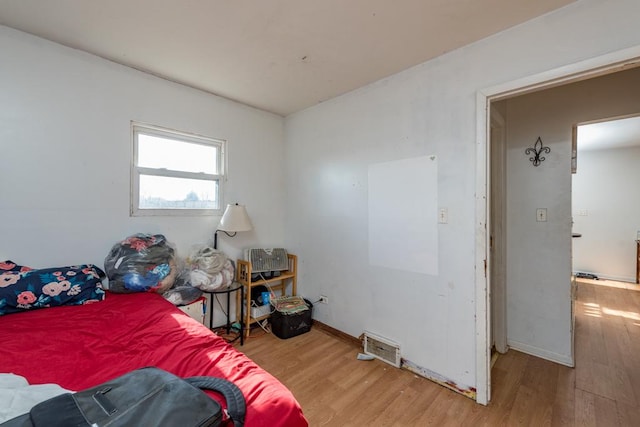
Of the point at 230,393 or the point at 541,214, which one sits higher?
the point at 541,214

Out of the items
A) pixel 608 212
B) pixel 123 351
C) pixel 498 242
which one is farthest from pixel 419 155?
pixel 608 212

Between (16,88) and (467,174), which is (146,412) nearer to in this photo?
(467,174)

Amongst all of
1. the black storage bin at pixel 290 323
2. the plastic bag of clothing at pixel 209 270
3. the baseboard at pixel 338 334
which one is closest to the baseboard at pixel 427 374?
the baseboard at pixel 338 334

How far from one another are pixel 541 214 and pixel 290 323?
2.52 m


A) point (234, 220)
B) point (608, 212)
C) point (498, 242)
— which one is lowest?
point (498, 242)

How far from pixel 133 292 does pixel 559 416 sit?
2.91 meters

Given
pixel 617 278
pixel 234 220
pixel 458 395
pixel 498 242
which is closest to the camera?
pixel 458 395

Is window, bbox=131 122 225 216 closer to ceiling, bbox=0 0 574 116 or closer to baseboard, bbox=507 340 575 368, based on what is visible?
ceiling, bbox=0 0 574 116

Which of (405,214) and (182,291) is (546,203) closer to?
(405,214)

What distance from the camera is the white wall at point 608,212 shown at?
445 centimetres

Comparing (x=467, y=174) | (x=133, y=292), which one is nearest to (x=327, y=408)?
(x=133, y=292)

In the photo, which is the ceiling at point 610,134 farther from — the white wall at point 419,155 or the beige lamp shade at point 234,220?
the beige lamp shade at point 234,220

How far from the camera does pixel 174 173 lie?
8.09ft

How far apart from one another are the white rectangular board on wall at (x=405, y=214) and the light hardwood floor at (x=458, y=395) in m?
0.86
